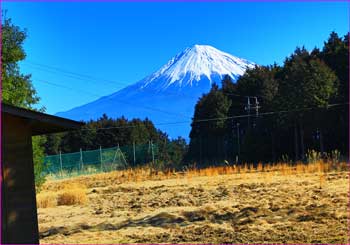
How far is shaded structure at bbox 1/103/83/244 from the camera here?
5145 millimetres

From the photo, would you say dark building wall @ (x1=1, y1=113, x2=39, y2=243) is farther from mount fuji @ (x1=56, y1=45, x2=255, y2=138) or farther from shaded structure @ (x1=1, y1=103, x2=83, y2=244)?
mount fuji @ (x1=56, y1=45, x2=255, y2=138)

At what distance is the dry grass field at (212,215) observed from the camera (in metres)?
7.94

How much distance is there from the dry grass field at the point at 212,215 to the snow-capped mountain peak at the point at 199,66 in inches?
4652

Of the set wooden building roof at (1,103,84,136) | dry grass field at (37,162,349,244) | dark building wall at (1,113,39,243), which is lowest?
dry grass field at (37,162,349,244)

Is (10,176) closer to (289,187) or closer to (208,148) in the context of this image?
(289,187)

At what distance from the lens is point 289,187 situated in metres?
13.8

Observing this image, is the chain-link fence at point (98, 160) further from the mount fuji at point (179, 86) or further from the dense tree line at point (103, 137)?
the mount fuji at point (179, 86)

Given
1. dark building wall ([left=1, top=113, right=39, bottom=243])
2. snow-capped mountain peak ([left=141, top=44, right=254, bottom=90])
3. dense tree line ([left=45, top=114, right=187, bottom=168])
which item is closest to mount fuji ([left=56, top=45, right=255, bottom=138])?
snow-capped mountain peak ([left=141, top=44, right=254, bottom=90])

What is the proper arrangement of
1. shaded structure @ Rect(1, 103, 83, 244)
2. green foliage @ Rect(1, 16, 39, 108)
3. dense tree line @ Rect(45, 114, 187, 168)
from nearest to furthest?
1. shaded structure @ Rect(1, 103, 83, 244)
2. green foliage @ Rect(1, 16, 39, 108)
3. dense tree line @ Rect(45, 114, 187, 168)

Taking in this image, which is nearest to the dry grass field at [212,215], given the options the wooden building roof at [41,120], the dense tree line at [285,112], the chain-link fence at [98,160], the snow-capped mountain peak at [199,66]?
the wooden building roof at [41,120]

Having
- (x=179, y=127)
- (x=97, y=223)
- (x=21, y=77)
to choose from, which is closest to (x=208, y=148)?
(x=21, y=77)

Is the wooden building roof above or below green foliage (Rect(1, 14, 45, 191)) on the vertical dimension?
below

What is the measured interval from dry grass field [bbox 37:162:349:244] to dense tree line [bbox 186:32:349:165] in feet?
61.5

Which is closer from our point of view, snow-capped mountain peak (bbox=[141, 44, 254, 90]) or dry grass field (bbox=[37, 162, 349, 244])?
dry grass field (bbox=[37, 162, 349, 244])
